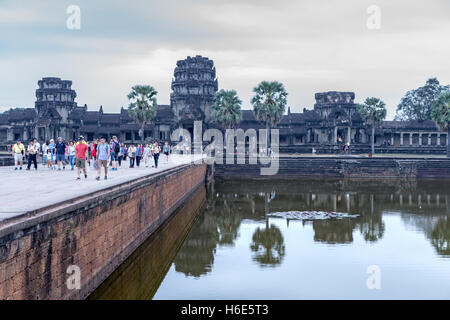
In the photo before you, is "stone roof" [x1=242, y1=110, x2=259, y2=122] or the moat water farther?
"stone roof" [x1=242, y1=110, x2=259, y2=122]

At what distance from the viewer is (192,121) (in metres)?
88.3

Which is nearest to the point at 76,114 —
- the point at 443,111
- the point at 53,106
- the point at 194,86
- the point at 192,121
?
the point at 53,106

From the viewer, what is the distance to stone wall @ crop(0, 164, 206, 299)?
325 inches

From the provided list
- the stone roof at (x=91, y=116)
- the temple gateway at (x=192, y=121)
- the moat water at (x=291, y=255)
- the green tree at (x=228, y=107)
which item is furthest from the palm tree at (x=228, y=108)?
the moat water at (x=291, y=255)

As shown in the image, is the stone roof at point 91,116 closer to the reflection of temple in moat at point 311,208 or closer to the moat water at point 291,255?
the reflection of temple in moat at point 311,208

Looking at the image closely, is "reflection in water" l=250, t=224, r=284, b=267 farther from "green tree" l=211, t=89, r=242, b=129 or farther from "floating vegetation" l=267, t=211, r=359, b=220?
"green tree" l=211, t=89, r=242, b=129

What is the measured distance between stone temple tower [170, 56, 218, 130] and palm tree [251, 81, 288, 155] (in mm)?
21705

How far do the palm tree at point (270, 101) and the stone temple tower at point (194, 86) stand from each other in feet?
71.2

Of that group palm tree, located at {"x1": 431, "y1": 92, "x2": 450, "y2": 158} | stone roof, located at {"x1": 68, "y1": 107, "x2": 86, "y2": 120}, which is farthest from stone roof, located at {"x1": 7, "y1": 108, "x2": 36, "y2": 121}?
palm tree, located at {"x1": 431, "y1": 92, "x2": 450, "y2": 158}

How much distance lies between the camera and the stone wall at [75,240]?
8.25 m

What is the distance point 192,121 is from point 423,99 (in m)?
62.4
